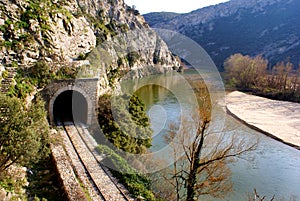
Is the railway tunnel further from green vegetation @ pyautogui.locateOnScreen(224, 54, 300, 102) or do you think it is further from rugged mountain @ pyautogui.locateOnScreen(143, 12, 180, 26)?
rugged mountain @ pyautogui.locateOnScreen(143, 12, 180, 26)

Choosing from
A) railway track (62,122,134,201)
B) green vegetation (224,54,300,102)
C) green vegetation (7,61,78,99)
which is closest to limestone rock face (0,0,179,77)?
green vegetation (7,61,78,99)

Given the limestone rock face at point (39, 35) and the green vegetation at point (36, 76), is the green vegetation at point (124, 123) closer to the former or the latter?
the green vegetation at point (36, 76)

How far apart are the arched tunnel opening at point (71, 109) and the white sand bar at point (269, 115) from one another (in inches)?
751

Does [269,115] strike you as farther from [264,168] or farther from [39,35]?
[39,35]

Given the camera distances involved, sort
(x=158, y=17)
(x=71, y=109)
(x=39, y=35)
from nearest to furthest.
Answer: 1. (x=39, y=35)
2. (x=71, y=109)
3. (x=158, y=17)

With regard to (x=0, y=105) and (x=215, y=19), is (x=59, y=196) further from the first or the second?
(x=215, y=19)

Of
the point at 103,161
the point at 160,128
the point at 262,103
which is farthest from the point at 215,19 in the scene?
the point at 103,161

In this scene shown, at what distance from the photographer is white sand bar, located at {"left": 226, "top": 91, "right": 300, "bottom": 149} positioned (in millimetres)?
27298

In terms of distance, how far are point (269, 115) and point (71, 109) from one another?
87.1 ft

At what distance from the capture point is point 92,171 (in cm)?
1312

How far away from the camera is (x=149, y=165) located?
16.1m

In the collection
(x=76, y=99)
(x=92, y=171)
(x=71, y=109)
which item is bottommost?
(x=92, y=171)

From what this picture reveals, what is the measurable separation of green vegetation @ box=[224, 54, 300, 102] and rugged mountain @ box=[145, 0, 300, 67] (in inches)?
1520

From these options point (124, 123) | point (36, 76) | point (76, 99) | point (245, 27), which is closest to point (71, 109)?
point (76, 99)
